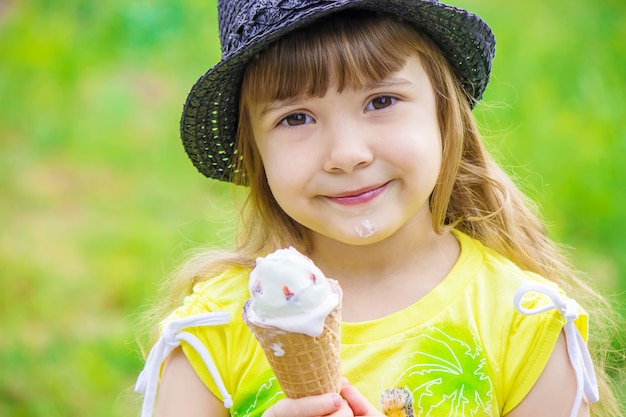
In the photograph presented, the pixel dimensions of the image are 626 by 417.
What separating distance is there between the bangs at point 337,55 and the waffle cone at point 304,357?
23.9 inches

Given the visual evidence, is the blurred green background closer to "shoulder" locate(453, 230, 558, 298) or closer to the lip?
"shoulder" locate(453, 230, 558, 298)

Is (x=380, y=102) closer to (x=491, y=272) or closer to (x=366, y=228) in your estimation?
(x=366, y=228)

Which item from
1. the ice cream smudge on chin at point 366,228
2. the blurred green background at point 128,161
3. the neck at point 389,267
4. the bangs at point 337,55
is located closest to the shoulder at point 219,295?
the neck at point 389,267

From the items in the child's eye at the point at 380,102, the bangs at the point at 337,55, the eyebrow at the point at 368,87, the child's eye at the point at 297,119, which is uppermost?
the bangs at the point at 337,55

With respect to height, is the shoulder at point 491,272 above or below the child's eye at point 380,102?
below

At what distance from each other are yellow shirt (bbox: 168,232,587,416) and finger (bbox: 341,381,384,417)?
198 millimetres

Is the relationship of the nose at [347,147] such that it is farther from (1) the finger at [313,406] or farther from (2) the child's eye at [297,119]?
(1) the finger at [313,406]

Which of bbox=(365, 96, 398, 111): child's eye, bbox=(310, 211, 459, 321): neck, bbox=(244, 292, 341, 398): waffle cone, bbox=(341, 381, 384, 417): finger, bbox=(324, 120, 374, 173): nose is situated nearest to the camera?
bbox=(244, 292, 341, 398): waffle cone

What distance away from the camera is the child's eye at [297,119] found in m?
2.45

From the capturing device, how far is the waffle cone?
81.0 inches

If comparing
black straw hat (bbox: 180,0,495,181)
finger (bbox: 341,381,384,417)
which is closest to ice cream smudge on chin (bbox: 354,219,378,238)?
finger (bbox: 341,381,384,417)

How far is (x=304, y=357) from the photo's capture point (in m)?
2.08

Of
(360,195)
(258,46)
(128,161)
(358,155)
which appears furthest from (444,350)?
(128,161)

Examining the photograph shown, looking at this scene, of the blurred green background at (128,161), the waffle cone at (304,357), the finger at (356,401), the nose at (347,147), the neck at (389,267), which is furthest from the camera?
the blurred green background at (128,161)
